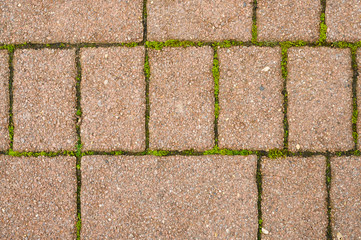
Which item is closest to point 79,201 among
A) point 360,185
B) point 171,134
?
point 171,134

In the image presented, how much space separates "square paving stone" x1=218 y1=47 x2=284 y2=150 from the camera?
6.12ft

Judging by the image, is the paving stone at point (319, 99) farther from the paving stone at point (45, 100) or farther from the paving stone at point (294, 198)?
the paving stone at point (45, 100)

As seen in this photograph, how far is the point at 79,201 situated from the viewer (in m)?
1.88

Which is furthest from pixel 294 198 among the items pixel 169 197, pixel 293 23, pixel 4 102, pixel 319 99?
pixel 4 102

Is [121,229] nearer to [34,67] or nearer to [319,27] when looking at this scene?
[34,67]

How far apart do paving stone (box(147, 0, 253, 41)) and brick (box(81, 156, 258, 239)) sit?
34.2 inches

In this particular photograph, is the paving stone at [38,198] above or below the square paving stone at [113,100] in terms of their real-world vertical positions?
below

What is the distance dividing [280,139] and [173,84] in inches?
33.4

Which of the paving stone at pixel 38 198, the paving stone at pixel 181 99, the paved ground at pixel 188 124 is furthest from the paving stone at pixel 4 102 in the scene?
the paving stone at pixel 181 99

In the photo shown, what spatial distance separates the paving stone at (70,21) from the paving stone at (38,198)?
894 mm

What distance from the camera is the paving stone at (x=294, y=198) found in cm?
183

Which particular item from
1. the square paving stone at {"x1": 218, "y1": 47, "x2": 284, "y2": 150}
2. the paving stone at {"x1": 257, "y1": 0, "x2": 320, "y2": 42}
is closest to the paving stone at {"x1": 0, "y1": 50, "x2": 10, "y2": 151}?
the square paving stone at {"x1": 218, "y1": 47, "x2": 284, "y2": 150}

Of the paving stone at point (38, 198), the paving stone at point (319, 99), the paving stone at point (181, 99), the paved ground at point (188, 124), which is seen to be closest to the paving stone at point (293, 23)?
the paved ground at point (188, 124)

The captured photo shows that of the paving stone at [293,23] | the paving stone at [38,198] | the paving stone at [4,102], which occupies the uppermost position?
the paving stone at [293,23]
